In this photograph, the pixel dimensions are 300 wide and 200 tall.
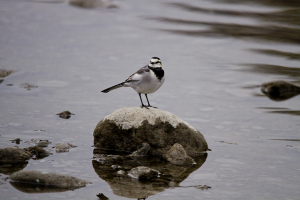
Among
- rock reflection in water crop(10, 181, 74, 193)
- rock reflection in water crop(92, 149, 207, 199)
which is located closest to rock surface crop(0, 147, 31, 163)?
rock reflection in water crop(10, 181, 74, 193)

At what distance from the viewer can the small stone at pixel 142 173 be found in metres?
7.31

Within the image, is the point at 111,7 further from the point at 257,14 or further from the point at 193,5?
the point at 257,14

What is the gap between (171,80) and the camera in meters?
15.5

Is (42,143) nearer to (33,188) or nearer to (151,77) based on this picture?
(33,188)

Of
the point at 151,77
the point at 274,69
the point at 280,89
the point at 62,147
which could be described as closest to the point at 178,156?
the point at 151,77

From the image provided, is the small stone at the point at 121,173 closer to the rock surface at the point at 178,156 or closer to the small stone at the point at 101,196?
the small stone at the point at 101,196

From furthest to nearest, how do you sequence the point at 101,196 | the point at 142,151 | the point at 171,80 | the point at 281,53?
1. the point at 281,53
2. the point at 171,80
3. the point at 142,151
4. the point at 101,196

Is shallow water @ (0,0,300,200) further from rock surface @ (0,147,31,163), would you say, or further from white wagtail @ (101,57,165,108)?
white wagtail @ (101,57,165,108)

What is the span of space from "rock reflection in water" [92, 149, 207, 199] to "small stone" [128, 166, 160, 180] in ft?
0.29

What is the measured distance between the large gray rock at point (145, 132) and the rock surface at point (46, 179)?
2071 millimetres

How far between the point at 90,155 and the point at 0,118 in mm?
3271

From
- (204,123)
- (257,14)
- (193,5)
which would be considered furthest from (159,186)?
(193,5)

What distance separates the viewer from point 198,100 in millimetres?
13211

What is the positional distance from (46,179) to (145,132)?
8.49 ft
